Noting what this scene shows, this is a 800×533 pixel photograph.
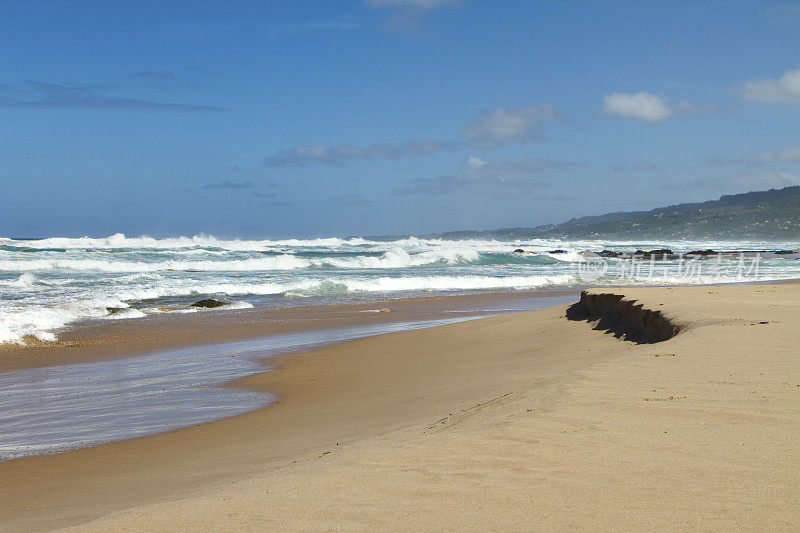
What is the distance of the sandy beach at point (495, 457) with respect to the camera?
119 inches

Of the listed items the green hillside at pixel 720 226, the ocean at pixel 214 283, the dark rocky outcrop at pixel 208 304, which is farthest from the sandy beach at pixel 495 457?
the green hillside at pixel 720 226

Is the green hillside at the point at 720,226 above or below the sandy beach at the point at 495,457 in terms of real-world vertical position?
above

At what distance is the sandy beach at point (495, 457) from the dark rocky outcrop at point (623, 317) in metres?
0.27

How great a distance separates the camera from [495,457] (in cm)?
373

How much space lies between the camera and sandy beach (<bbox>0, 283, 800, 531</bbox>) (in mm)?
3035

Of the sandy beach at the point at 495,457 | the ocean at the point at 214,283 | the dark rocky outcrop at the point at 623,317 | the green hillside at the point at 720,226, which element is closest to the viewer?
the sandy beach at the point at 495,457

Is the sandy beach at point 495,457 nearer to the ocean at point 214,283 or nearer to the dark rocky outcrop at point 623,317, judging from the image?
the dark rocky outcrop at point 623,317

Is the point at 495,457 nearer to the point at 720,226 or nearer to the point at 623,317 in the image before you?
the point at 623,317

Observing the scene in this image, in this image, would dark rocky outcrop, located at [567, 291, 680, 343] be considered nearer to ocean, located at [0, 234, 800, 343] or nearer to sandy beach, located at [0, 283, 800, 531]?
sandy beach, located at [0, 283, 800, 531]

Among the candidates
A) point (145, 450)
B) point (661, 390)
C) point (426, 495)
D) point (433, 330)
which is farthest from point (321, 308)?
point (426, 495)

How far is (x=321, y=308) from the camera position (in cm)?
1897

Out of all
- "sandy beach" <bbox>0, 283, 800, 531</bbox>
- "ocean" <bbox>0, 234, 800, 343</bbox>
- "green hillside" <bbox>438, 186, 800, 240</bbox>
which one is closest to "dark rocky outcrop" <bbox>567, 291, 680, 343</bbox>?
"sandy beach" <bbox>0, 283, 800, 531</bbox>

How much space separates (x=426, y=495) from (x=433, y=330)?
10233mm

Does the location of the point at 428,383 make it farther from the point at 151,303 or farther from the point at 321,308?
the point at 151,303
